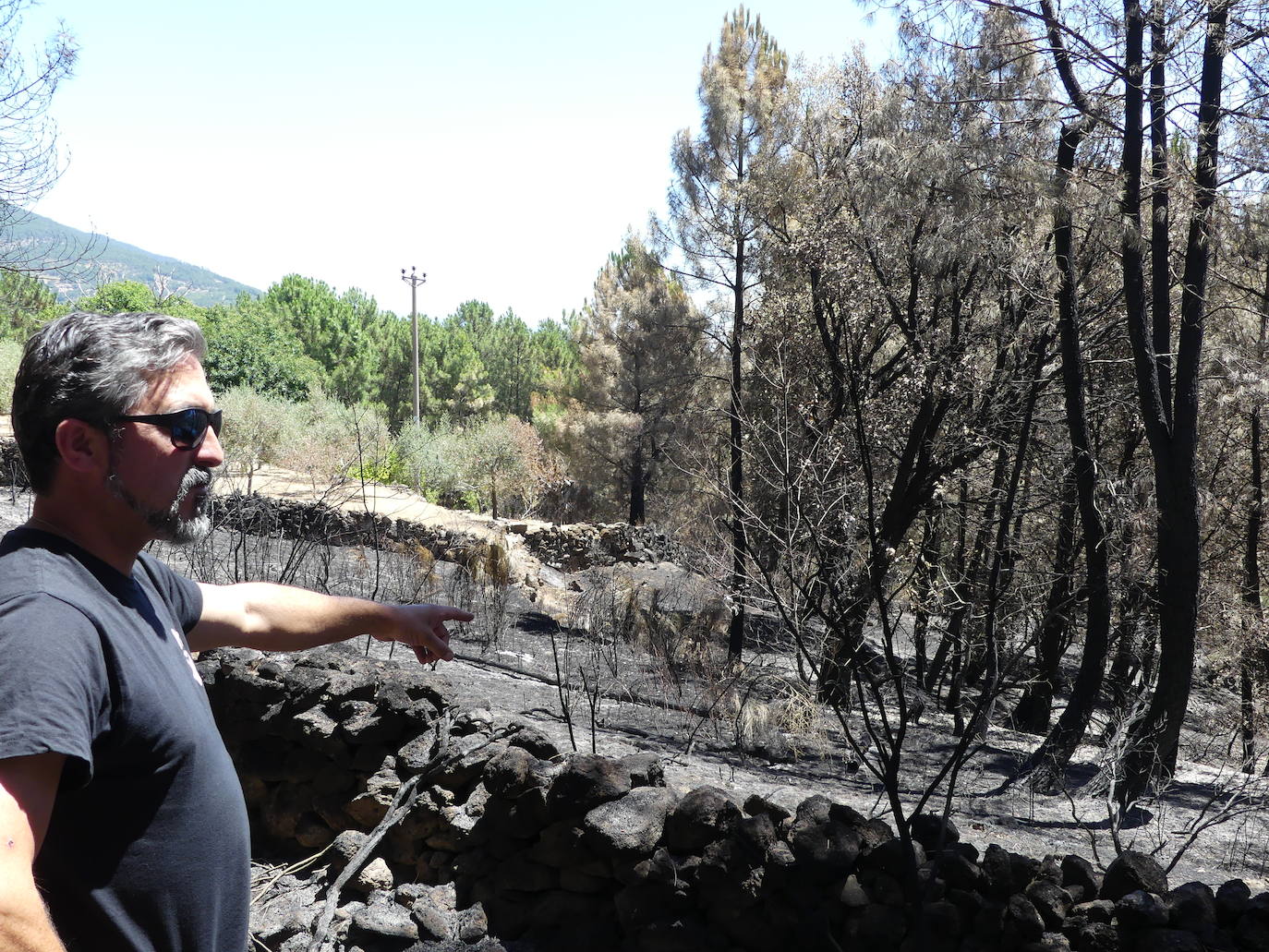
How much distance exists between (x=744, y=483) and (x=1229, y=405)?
646 centimetres

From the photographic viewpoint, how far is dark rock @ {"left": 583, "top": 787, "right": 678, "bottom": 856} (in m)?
3.94

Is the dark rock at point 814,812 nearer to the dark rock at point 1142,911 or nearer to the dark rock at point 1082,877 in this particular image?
the dark rock at point 1082,877

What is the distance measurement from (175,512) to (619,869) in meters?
2.98

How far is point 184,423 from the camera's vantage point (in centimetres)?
147

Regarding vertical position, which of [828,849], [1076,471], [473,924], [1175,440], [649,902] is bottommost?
[473,924]

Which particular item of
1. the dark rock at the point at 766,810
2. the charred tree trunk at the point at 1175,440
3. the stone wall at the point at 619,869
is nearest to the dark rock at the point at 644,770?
the stone wall at the point at 619,869

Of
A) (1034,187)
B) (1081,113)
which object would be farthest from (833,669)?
(1081,113)

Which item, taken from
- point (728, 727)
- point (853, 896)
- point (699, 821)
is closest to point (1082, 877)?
point (853, 896)

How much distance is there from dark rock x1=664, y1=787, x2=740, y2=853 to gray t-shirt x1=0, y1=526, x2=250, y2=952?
2.65 meters

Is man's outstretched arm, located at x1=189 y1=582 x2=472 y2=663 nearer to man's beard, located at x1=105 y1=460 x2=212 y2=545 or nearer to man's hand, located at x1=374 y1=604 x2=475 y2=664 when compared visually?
man's hand, located at x1=374 y1=604 x2=475 y2=664

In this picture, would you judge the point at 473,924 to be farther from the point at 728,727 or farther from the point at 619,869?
the point at 728,727

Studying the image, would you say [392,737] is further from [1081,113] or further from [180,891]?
[1081,113]

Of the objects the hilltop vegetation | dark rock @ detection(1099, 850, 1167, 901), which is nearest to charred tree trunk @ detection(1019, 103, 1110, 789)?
the hilltop vegetation

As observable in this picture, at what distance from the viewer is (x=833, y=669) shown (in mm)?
10695
